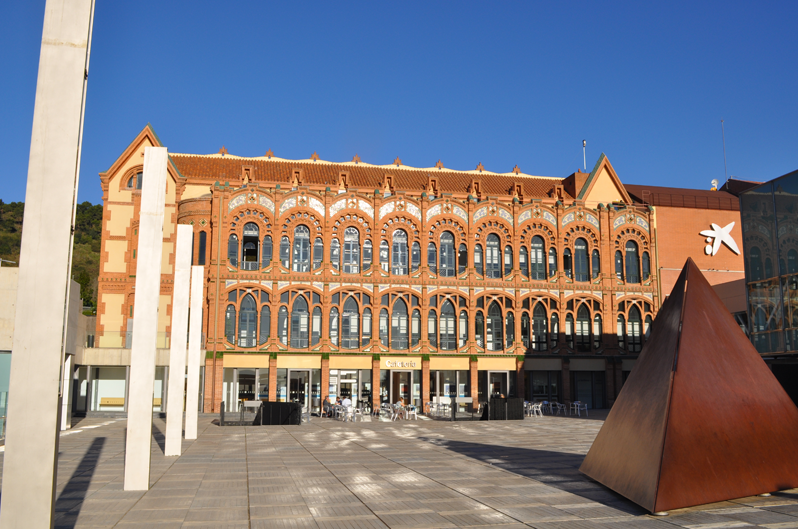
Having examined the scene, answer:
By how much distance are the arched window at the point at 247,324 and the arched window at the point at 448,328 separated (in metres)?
12.3

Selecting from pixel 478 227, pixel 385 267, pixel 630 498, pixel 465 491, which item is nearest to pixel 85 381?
pixel 385 267

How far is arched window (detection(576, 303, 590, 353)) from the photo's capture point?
156 feet

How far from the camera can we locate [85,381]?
127 feet

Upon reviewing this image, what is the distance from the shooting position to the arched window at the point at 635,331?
48281mm

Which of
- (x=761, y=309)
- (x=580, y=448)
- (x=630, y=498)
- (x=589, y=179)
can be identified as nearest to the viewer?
(x=630, y=498)

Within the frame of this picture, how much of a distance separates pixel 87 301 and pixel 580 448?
6413 centimetres

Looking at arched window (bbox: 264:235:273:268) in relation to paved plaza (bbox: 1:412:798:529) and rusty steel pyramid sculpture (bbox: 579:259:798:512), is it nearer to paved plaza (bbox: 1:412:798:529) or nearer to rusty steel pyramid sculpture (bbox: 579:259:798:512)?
paved plaza (bbox: 1:412:798:529)

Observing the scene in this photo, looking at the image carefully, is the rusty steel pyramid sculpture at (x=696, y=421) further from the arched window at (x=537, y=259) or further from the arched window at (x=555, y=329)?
the arched window at (x=555, y=329)

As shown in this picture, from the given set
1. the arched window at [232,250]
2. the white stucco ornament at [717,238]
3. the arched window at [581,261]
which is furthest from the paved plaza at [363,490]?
the white stucco ornament at [717,238]

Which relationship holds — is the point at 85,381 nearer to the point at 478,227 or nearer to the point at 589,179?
the point at 478,227

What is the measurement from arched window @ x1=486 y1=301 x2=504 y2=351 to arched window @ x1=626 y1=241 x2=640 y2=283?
10.2 meters

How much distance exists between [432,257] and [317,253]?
7.78 m

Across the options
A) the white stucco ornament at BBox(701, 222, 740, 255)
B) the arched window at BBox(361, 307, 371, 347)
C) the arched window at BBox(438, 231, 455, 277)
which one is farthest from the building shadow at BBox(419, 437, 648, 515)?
the white stucco ornament at BBox(701, 222, 740, 255)

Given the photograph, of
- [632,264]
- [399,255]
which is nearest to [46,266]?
[399,255]
